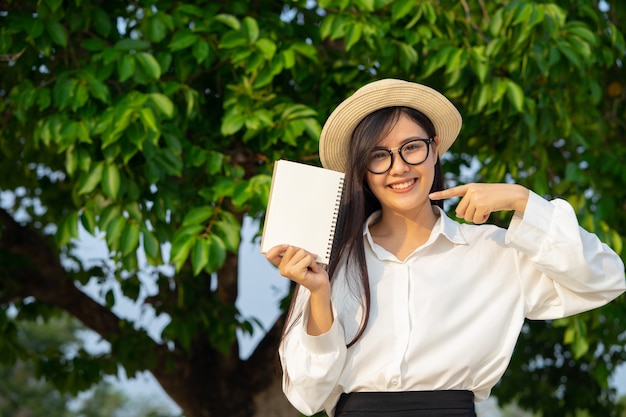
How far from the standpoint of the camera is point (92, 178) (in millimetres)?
3715

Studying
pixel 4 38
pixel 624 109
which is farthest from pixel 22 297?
pixel 624 109

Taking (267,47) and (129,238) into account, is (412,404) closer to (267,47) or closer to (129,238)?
(129,238)

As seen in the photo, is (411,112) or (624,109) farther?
(624,109)

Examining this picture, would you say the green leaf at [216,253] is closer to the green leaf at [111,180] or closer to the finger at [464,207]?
the green leaf at [111,180]

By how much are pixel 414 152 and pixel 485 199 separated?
21 centimetres

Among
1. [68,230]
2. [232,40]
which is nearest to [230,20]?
[232,40]

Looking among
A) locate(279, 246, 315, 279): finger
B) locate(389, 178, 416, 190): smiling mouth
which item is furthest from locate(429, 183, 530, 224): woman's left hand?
locate(279, 246, 315, 279): finger

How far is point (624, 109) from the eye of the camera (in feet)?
17.4

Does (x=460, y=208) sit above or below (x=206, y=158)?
above

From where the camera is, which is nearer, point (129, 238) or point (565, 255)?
point (565, 255)

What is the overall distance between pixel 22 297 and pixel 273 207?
3.92 m

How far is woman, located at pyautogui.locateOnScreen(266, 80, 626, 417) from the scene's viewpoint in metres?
2.09

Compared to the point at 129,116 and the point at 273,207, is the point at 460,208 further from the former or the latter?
the point at 129,116

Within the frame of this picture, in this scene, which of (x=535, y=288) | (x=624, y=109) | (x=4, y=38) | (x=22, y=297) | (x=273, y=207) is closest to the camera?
(x=273, y=207)
